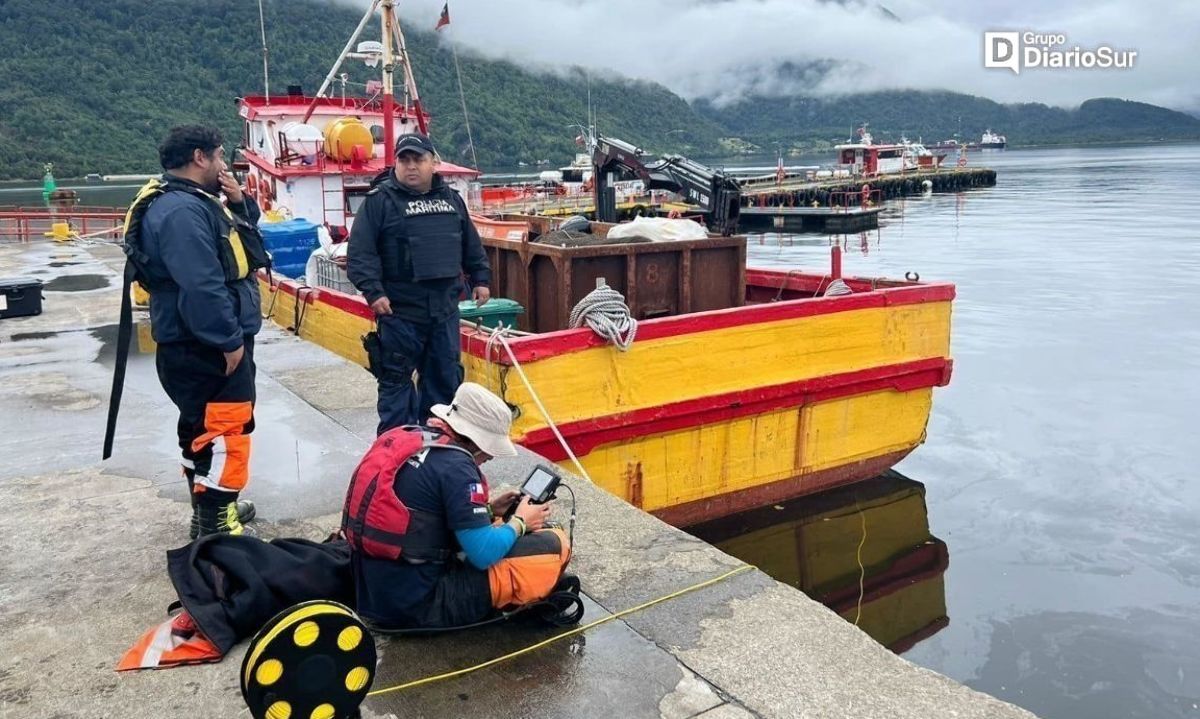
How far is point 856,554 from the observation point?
7141 mm

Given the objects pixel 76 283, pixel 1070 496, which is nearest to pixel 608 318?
pixel 1070 496

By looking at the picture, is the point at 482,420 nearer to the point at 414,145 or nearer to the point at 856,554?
the point at 414,145

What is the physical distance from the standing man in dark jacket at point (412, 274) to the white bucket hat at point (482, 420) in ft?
6.62

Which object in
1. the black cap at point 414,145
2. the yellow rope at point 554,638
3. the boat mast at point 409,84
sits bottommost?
the yellow rope at point 554,638

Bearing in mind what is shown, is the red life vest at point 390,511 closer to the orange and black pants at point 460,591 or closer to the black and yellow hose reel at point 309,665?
the orange and black pants at point 460,591

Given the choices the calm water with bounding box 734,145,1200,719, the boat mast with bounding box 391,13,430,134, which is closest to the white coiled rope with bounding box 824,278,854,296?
the calm water with bounding box 734,145,1200,719

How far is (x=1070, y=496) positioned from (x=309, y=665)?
310 inches

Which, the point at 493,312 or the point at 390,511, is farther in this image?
the point at 493,312

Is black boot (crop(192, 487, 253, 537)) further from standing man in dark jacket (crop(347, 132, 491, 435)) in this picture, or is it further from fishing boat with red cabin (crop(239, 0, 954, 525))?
fishing boat with red cabin (crop(239, 0, 954, 525))

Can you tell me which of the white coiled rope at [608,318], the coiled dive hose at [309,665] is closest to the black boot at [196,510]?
the coiled dive hose at [309,665]

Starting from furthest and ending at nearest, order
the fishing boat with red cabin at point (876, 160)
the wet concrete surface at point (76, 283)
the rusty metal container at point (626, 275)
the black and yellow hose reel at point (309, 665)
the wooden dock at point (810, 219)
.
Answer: the fishing boat with red cabin at point (876, 160)
the wooden dock at point (810, 219)
the wet concrete surface at point (76, 283)
the rusty metal container at point (626, 275)
the black and yellow hose reel at point (309, 665)

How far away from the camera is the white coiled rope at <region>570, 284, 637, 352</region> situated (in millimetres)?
5914

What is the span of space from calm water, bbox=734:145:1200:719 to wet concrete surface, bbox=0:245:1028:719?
2.64 meters

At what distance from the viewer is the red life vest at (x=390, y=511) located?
9.52 feet
